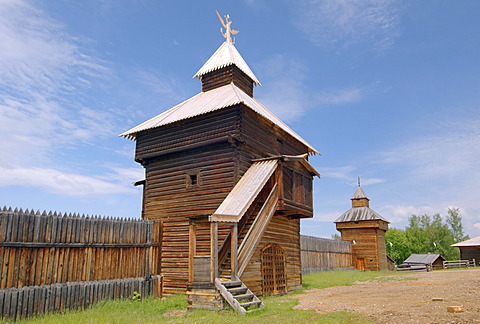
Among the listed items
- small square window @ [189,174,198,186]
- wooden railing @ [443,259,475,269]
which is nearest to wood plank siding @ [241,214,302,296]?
small square window @ [189,174,198,186]

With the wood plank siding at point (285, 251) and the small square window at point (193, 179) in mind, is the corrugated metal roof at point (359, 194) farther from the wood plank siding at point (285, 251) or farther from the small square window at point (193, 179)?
the small square window at point (193, 179)

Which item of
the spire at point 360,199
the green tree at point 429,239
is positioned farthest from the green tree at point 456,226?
the spire at point 360,199

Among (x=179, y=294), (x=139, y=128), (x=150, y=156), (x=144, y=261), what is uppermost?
(x=139, y=128)

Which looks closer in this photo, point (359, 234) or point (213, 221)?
point (213, 221)

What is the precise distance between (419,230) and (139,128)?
221ft

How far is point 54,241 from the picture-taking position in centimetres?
1229

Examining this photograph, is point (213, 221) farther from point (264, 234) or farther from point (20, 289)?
point (20, 289)

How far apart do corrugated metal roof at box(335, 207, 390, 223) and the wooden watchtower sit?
22979 mm

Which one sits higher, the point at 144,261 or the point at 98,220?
the point at 98,220

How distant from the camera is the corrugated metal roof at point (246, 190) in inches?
555

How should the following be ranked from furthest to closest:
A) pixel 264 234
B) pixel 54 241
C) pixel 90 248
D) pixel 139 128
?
pixel 139 128, pixel 264 234, pixel 90 248, pixel 54 241

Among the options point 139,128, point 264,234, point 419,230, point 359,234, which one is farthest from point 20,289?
point 419,230

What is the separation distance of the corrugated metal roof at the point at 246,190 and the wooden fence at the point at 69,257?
149 inches

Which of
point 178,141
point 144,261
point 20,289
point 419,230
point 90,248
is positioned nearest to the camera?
point 20,289
